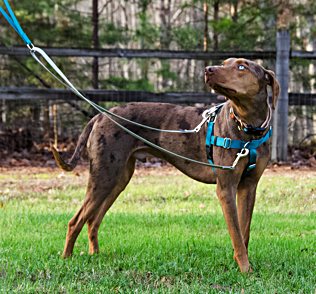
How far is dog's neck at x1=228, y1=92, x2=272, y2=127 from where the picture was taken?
5.21 meters

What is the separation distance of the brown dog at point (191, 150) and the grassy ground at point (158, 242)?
33cm

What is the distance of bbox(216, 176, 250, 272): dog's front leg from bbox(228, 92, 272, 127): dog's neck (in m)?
0.48

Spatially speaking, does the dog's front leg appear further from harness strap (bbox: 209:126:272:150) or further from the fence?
the fence

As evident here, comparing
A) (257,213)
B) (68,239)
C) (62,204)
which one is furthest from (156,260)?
(62,204)

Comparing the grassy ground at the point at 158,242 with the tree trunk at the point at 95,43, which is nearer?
the grassy ground at the point at 158,242

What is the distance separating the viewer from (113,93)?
12969 mm

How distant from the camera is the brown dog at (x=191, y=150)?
205 inches

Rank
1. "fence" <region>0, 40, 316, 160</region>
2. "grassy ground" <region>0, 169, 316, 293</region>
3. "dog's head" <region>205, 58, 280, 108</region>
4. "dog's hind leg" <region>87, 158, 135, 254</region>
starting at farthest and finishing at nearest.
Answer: "fence" <region>0, 40, 316, 160</region>, "dog's hind leg" <region>87, 158, 135, 254</region>, "dog's head" <region>205, 58, 280, 108</region>, "grassy ground" <region>0, 169, 316, 293</region>

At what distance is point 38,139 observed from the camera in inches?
594

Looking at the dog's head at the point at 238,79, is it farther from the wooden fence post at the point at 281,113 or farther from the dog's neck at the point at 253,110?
the wooden fence post at the point at 281,113

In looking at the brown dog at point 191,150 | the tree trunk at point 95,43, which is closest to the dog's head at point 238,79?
the brown dog at point 191,150

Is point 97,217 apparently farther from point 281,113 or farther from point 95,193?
point 281,113

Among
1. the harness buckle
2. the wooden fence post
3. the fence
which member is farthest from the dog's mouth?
the wooden fence post

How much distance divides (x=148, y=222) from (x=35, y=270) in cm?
251
